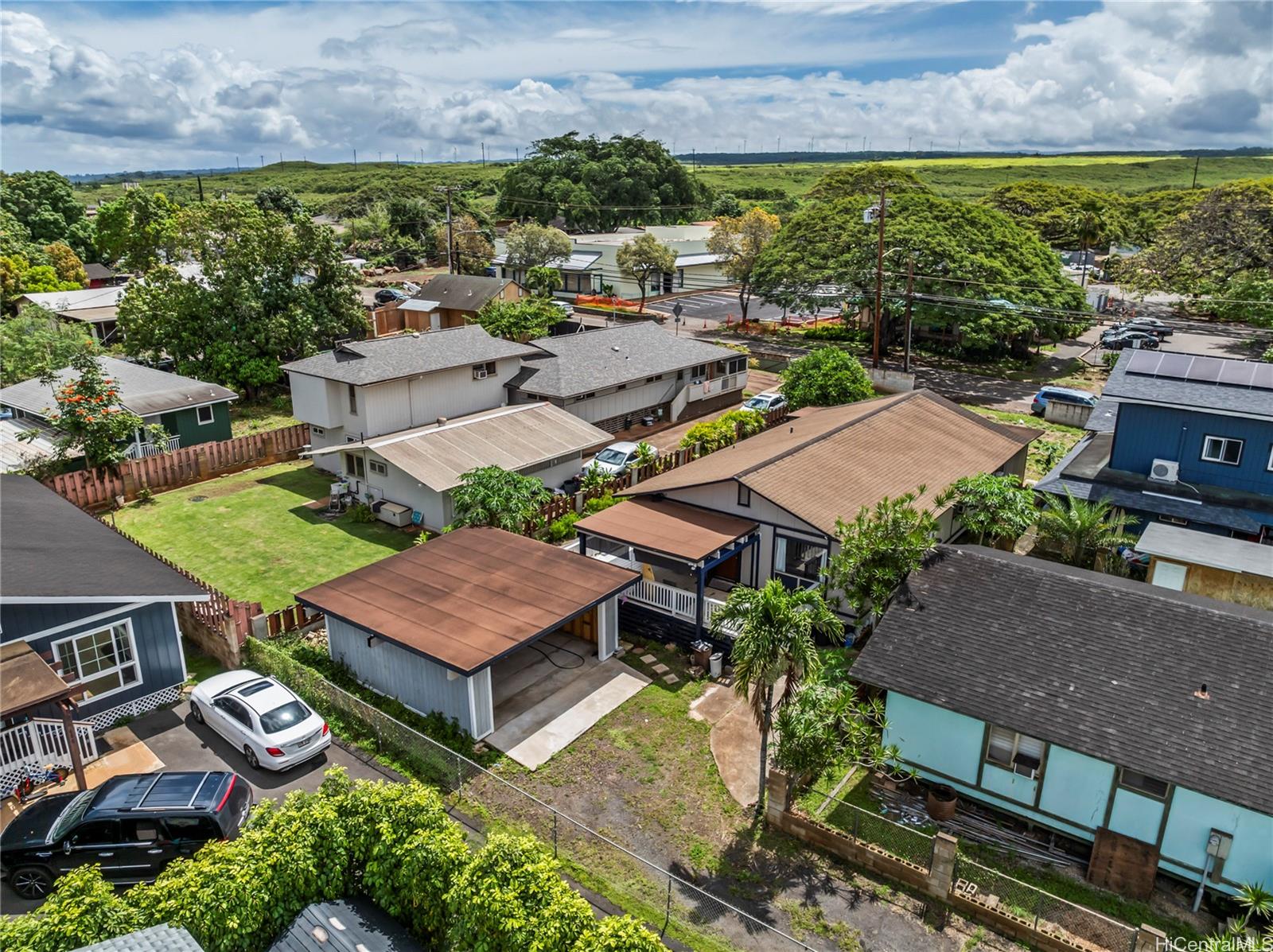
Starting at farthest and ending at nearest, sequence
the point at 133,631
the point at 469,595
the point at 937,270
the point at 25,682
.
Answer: the point at 937,270 < the point at 469,595 < the point at 133,631 < the point at 25,682

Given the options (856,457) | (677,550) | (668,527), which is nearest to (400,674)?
(677,550)

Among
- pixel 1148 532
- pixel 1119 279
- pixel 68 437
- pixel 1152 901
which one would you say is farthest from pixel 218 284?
pixel 1119 279

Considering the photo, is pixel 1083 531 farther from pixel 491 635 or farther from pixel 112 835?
pixel 112 835

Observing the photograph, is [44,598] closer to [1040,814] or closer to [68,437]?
[68,437]

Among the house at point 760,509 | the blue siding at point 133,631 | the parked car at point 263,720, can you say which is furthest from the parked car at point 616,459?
the parked car at point 263,720

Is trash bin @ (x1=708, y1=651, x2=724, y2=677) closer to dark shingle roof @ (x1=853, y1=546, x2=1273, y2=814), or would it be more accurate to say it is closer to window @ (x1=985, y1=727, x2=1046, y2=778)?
dark shingle roof @ (x1=853, y1=546, x2=1273, y2=814)

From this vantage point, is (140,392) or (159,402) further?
(140,392)

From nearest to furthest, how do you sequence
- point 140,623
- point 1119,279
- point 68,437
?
point 140,623
point 68,437
point 1119,279

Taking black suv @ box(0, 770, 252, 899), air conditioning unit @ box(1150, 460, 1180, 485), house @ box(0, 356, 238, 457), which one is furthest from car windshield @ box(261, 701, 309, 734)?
air conditioning unit @ box(1150, 460, 1180, 485)
